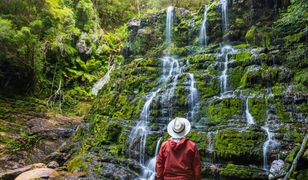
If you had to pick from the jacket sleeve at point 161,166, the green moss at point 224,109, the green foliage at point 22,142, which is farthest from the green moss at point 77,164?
the jacket sleeve at point 161,166

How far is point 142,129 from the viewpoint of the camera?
9.60m

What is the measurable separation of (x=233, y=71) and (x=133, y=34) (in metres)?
7.27

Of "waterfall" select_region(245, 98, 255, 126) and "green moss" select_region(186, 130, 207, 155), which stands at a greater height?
"waterfall" select_region(245, 98, 255, 126)

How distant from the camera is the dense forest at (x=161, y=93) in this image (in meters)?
7.83

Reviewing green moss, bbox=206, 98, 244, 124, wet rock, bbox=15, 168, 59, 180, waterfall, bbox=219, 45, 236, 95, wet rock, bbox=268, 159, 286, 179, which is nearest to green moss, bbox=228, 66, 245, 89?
waterfall, bbox=219, 45, 236, 95

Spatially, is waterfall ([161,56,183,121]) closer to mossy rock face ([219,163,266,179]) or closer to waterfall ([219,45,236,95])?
waterfall ([219,45,236,95])

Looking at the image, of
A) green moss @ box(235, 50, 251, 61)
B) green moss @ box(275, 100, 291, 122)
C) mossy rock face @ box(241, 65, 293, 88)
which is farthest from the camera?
green moss @ box(235, 50, 251, 61)

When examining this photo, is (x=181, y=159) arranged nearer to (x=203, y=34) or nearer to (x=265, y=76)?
(x=265, y=76)

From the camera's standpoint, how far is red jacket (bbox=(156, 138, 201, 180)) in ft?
12.2

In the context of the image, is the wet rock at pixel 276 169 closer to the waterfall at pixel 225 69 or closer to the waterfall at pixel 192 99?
the waterfall at pixel 192 99

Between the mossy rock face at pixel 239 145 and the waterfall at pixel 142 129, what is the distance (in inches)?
90.3

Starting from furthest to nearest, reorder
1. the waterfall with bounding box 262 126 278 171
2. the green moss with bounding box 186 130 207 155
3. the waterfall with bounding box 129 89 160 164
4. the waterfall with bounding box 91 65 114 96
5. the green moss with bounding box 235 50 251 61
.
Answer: the waterfall with bounding box 91 65 114 96 < the green moss with bounding box 235 50 251 61 < the waterfall with bounding box 129 89 160 164 < the green moss with bounding box 186 130 207 155 < the waterfall with bounding box 262 126 278 171

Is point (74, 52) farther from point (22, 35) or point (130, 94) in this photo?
point (130, 94)

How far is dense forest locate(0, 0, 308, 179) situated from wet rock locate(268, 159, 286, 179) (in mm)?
29
